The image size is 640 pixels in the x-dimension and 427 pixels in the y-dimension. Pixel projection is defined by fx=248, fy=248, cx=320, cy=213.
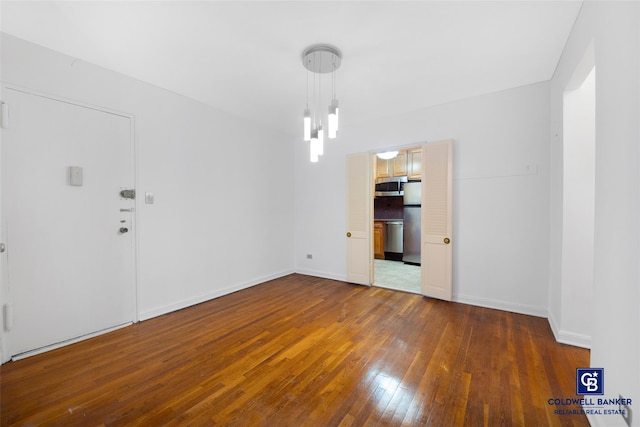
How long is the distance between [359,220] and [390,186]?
244cm

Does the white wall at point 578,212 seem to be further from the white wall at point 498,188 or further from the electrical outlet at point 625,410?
the electrical outlet at point 625,410

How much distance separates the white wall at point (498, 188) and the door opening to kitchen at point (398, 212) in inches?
67.8

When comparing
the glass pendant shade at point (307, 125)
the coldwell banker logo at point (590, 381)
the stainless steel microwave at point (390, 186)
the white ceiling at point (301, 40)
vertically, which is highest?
the white ceiling at point (301, 40)

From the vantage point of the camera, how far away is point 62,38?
2.06 metres

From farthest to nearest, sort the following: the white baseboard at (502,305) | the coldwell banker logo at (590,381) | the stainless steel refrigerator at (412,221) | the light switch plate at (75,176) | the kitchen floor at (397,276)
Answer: the stainless steel refrigerator at (412,221) < the kitchen floor at (397,276) < the white baseboard at (502,305) < the light switch plate at (75,176) < the coldwell banker logo at (590,381)

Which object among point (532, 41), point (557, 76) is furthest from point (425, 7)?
point (557, 76)

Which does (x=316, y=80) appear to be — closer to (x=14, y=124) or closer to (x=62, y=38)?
(x=62, y=38)

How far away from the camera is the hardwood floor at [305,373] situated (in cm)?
148

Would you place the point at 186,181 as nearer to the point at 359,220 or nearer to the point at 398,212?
the point at 359,220

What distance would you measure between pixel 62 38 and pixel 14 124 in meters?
0.81

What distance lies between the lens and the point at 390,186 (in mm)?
6129

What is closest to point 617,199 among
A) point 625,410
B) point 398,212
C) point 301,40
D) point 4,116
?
point 625,410

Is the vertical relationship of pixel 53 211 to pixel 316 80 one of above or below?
below

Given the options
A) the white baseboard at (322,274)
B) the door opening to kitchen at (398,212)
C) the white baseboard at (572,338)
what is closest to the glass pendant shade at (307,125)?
the white baseboard at (322,274)
